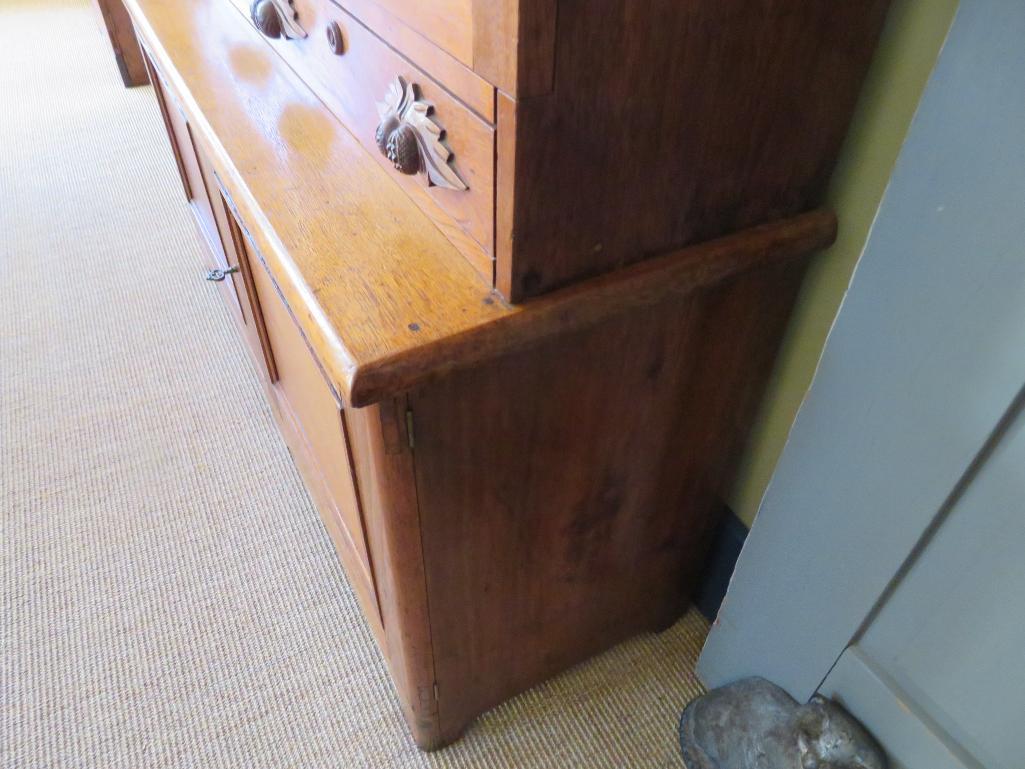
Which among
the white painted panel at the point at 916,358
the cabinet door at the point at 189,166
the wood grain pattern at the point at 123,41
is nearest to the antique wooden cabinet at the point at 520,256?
the white painted panel at the point at 916,358

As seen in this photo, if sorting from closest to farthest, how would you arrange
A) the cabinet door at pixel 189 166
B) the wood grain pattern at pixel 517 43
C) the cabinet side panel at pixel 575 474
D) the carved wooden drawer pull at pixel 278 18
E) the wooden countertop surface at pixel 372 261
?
the wood grain pattern at pixel 517 43 < the wooden countertop surface at pixel 372 261 < the cabinet side panel at pixel 575 474 < the carved wooden drawer pull at pixel 278 18 < the cabinet door at pixel 189 166

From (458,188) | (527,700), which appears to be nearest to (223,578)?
(527,700)

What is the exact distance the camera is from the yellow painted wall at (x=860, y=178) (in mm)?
585

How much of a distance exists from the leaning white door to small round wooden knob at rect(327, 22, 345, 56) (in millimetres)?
653

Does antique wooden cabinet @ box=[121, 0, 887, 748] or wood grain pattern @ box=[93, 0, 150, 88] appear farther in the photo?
wood grain pattern @ box=[93, 0, 150, 88]

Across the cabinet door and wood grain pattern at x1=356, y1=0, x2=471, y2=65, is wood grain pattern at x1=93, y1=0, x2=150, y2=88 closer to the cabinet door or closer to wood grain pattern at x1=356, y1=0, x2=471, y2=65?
the cabinet door

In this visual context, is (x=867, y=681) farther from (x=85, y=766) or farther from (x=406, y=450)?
(x=85, y=766)

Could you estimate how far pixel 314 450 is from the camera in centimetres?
108

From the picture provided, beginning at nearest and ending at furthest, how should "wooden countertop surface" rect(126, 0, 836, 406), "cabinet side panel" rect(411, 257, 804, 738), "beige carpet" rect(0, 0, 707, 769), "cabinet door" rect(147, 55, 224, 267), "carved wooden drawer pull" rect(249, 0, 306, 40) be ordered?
"wooden countertop surface" rect(126, 0, 836, 406) < "cabinet side panel" rect(411, 257, 804, 738) < "carved wooden drawer pull" rect(249, 0, 306, 40) < "beige carpet" rect(0, 0, 707, 769) < "cabinet door" rect(147, 55, 224, 267)

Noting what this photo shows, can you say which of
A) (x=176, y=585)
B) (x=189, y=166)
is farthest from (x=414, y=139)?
(x=189, y=166)

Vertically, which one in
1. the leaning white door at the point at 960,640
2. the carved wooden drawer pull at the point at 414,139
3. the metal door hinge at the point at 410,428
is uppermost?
the carved wooden drawer pull at the point at 414,139

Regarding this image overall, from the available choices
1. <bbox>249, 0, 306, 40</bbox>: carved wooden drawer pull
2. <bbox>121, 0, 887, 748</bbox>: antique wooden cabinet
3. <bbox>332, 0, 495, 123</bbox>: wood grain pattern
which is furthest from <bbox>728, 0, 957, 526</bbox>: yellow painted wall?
<bbox>249, 0, 306, 40</bbox>: carved wooden drawer pull

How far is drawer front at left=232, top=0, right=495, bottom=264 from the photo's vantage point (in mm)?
537

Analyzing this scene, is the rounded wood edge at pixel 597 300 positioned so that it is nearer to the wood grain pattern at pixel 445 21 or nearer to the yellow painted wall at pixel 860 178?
the yellow painted wall at pixel 860 178
